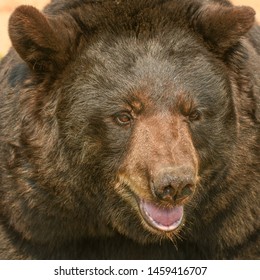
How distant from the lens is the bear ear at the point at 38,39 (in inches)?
229

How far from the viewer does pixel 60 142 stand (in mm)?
6109

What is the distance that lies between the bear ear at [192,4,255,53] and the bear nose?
1.09 meters

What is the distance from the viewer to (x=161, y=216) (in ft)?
19.6

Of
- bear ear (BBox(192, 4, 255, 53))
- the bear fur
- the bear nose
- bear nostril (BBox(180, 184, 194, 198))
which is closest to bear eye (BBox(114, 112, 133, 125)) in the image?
the bear fur

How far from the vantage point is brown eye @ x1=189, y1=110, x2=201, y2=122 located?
594 cm

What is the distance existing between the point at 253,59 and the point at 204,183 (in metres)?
0.98

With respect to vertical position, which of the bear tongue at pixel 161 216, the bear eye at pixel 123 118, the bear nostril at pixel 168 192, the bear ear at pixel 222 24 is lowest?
the bear tongue at pixel 161 216

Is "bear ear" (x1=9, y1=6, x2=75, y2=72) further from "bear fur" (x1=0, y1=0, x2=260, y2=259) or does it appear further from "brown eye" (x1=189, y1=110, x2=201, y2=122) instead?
"brown eye" (x1=189, y1=110, x2=201, y2=122)

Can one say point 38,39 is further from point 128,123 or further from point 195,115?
point 195,115

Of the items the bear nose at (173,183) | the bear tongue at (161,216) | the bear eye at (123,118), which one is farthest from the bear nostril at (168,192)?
the bear eye at (123,118)

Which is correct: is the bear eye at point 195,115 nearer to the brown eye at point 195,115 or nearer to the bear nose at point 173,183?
the brown eye at point 195,115

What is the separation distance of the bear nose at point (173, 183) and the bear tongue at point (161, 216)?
36cm

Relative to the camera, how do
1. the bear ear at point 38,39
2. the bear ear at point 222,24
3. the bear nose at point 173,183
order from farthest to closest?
the bear ear at point 222,24
the bear ear at point 38,39
the bear nose at point 173,183

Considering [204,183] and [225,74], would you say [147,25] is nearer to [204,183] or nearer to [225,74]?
[225,74]
